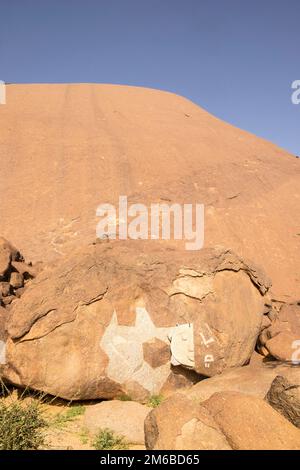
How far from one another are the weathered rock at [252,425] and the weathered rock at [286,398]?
0.65ft

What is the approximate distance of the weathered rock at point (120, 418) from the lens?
11.5 feet

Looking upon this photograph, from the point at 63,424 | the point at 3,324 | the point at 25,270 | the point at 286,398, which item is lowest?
the point at 63,424

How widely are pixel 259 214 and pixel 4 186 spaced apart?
7.65 meters

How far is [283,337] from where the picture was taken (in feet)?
17.3

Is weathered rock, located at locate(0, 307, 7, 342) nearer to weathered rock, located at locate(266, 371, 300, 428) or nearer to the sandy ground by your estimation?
the sandy ground

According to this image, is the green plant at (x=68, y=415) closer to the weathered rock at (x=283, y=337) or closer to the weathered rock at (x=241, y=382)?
the weathered rock at (x=241, y=382)

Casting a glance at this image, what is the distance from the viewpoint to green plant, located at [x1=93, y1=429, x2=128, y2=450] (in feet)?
10.9

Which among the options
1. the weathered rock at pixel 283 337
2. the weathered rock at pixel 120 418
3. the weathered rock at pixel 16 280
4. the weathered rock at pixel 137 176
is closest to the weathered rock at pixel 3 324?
the weathered rock at pixel 16 280

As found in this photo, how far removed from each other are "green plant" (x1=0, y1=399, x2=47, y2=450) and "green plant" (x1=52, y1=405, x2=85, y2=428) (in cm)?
14

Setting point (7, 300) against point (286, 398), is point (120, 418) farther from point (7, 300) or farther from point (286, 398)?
point (7, 300)

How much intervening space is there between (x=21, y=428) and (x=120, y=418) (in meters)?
0.93

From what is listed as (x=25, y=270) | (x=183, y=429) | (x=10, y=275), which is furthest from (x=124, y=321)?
(x=25, y=270)

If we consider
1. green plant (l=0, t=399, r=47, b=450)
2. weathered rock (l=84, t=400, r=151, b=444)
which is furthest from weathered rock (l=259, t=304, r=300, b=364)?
green plant (l=0, t=399, r=47, b=450)

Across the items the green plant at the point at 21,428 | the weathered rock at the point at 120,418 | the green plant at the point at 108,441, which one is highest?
the green plant at the point at 21,428
